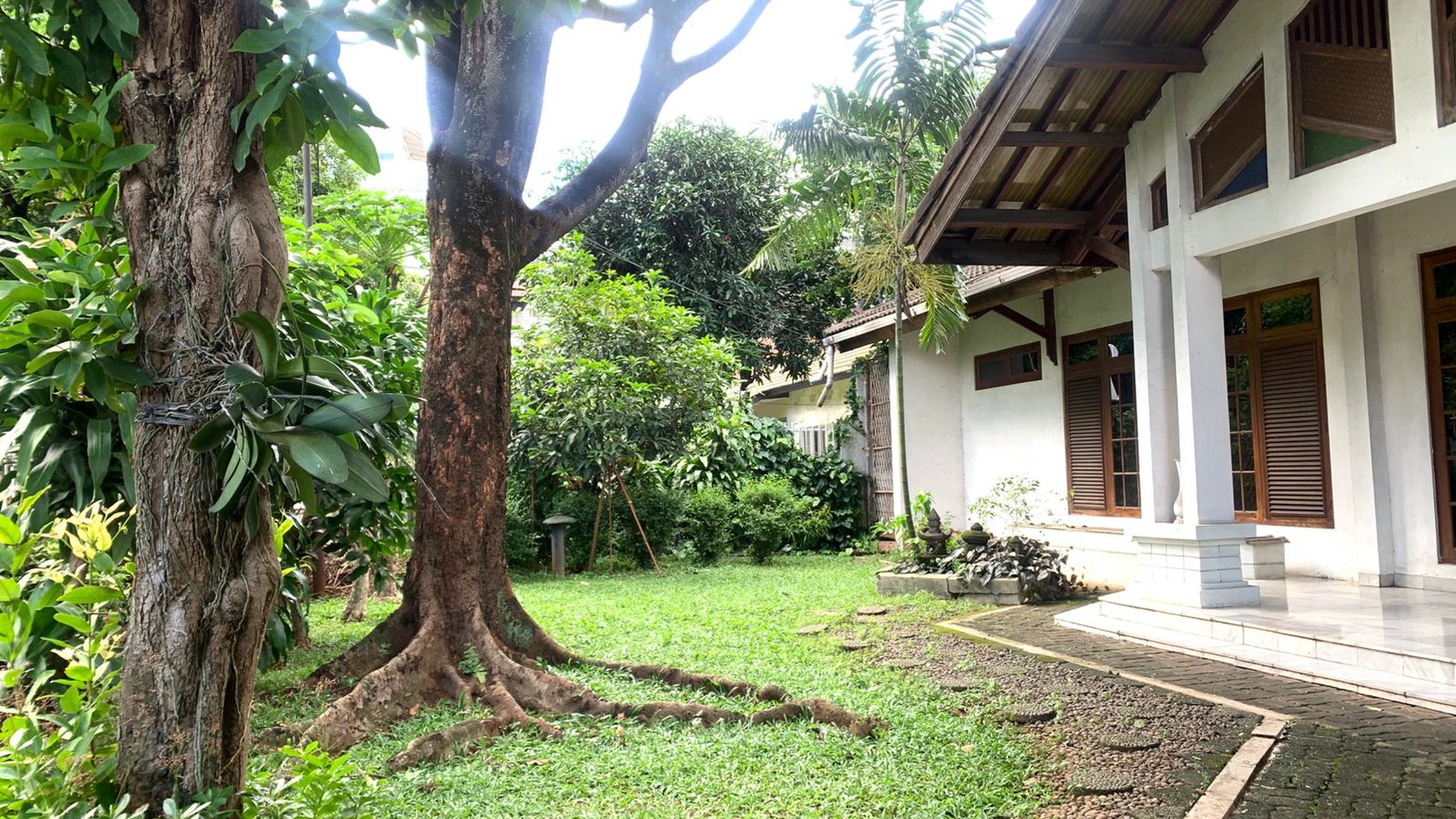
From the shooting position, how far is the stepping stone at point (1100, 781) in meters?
3.95

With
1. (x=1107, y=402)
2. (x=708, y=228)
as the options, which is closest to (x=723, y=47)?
(x=1107, y=402)

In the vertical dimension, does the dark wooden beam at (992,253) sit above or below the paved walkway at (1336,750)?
above

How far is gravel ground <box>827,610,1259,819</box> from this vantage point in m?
3.88

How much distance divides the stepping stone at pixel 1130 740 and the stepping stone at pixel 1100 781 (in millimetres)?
373

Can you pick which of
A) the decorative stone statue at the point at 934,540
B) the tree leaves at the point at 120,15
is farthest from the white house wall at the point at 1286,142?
the tree leaves at the point at 120,15

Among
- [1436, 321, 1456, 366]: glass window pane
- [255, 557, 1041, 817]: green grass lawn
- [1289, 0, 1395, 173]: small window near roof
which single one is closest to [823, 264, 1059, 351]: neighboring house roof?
[1436, 321, 1456, 366]: glass window pane

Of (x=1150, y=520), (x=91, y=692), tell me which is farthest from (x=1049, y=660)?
(x=91, y=692)

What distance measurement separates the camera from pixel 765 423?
16656mm

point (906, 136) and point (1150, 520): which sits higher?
point (906, 136)

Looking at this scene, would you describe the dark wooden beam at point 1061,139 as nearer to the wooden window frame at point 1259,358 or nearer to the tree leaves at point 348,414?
the wooden window frame at point 1259,358

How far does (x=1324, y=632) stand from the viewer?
19.5ft

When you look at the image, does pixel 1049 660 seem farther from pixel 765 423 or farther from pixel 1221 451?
pixel 765 423

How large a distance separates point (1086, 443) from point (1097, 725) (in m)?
6.93

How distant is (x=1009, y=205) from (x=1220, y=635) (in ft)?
14.8
